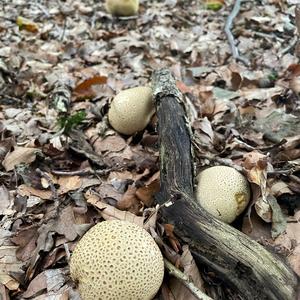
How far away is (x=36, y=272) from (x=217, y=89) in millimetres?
2899

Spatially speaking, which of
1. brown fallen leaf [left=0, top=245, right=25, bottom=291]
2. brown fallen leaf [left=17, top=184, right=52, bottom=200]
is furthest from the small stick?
brown fallen leaf [left=0, top=245, right=25, bottom=291]

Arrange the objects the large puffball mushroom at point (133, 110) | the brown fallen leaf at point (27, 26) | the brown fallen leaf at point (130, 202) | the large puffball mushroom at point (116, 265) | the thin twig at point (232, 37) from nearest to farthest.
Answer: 1. the large puffball mushroom at point (116, 265)
2. the brown fallen leaf at point (130, 202)
3. the large puffball mushroom at point (133, 110)
4. the thin twig at point (232, 37)
5. the brown fallen leaf at point (27, 26)

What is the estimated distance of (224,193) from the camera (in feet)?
8.93

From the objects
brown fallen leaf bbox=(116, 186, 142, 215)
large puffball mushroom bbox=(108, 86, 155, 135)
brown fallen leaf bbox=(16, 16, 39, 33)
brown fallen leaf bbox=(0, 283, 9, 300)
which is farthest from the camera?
brown fallen leaf bbox=(16, 16, 39, 33)

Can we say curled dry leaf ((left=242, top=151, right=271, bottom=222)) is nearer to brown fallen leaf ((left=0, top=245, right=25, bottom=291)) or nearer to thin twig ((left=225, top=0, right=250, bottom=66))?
brown fallen leaf ((left=0, top=245, right=25, bottom=291))

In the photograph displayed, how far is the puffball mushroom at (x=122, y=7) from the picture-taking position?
679 cm

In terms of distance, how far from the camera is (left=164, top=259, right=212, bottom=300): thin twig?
219 cm

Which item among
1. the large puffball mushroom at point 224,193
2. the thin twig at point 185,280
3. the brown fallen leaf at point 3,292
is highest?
the large puffball mushroom at point 224,193

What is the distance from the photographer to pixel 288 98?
13.6 ft

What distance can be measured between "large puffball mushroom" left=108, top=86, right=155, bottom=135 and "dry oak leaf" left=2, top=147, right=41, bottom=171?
751 millimetres

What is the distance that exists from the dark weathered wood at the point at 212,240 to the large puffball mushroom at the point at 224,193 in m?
0.12

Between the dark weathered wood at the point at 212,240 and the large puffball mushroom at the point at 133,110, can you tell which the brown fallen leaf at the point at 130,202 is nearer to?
the dark weathered wood at the point at 212,240

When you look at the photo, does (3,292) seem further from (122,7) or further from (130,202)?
(122,7)

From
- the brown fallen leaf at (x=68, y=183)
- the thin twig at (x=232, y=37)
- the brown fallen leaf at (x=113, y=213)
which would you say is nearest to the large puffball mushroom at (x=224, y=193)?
the brown fallen leaf at (x=113, y=213)
